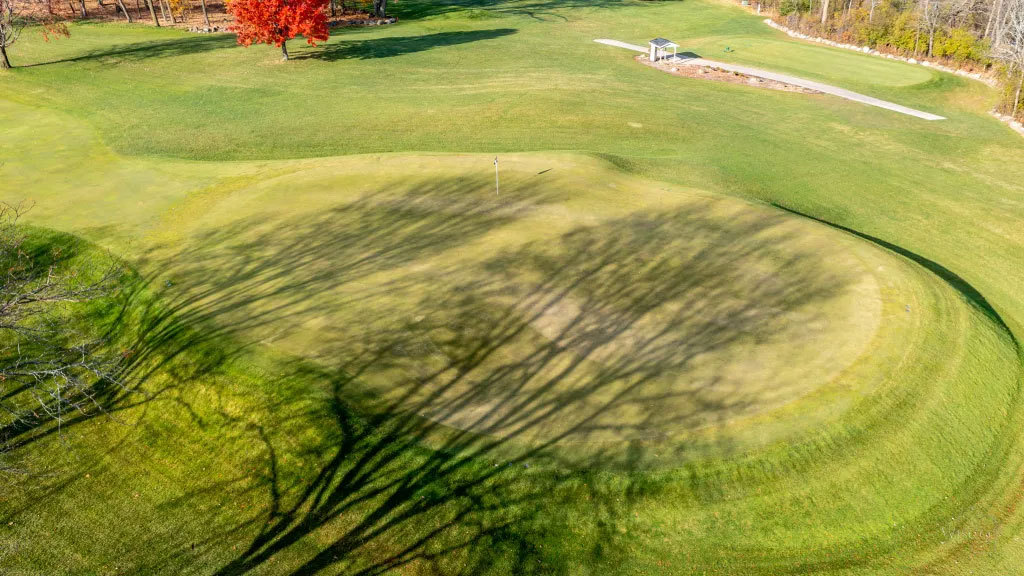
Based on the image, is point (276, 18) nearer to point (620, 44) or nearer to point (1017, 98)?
point (620, 44)

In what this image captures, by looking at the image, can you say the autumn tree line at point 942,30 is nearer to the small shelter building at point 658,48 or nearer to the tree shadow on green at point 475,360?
the small shelter building at point 658,48

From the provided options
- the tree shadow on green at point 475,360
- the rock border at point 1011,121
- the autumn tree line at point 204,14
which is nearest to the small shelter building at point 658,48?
the rock border at point 1011,121

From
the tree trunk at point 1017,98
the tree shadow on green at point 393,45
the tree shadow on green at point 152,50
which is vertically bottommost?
the tree trunk at point 1017,98

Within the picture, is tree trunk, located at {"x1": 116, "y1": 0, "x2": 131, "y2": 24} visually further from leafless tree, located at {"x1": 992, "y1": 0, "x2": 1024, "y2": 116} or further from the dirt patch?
leafless tree, located at {"x1": 992, "y1": 0, "x2": 1024, "y2": 116}

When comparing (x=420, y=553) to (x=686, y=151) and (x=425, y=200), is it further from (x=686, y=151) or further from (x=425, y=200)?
(x=686, y=151)

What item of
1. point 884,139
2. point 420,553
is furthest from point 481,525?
point 884,139

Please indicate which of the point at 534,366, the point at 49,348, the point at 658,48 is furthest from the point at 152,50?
the point at 534,366
